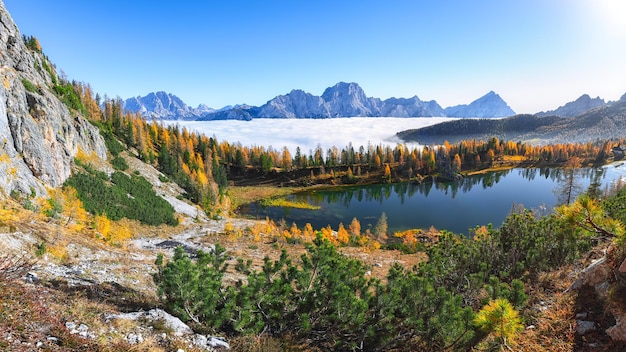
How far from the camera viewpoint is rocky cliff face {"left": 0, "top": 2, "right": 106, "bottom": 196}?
25.2 m

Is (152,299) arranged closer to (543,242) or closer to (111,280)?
(111,280)

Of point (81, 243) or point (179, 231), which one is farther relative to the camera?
point (179, 231)

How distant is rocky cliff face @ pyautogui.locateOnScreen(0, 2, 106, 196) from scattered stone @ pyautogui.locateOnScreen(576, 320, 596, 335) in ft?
109

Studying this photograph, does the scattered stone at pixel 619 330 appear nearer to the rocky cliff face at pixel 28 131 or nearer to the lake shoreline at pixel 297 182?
the rocky cliff face at pixel 28 131

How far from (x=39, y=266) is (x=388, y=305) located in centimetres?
1417

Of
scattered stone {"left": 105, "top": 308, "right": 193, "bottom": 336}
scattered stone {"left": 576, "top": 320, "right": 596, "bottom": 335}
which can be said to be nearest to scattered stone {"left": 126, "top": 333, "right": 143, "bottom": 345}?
scattered stone {"left": 105, "top": 308, "right": 193, "bottom": 336}

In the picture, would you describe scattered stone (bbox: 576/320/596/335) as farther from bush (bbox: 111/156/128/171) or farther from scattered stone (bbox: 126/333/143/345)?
bush (bbox: 111/156/128/171)

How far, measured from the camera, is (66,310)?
7418 millimetres

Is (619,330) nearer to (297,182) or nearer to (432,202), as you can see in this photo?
(432,202)

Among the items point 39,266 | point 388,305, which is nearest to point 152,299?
point 39,266

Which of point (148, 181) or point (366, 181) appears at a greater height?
point (148, 181)

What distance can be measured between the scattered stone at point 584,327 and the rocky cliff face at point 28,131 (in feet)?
109

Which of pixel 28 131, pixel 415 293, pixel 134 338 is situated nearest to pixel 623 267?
pixel 415 293

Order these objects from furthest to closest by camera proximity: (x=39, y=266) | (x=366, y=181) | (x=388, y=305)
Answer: (x=366, y=181) < (x=39, y=266) < (x=388, y=305)
